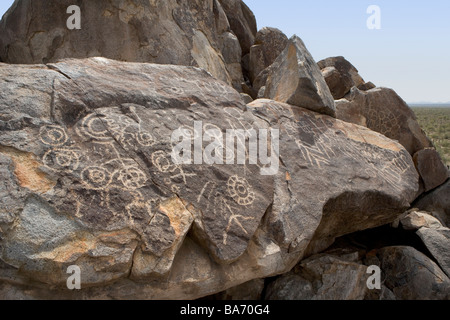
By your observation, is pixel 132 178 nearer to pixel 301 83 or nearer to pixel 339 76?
pixel 301 83

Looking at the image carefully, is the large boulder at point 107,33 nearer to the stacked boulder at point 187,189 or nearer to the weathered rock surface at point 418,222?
the stacked boulder at point 187,189

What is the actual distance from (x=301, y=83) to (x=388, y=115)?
246cm

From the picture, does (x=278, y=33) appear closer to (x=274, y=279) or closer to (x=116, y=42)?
(x=116, y=42)

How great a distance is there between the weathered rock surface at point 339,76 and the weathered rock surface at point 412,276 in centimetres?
393

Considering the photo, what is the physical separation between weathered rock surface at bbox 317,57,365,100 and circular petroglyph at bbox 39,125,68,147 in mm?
5457

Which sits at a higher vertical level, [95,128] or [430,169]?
[95,128]

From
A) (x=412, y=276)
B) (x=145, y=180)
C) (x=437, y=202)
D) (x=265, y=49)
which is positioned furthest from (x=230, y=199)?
(x=265, y=49)

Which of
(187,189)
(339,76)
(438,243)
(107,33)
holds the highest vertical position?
(107,33)

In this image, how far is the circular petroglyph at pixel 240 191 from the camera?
9.26ft

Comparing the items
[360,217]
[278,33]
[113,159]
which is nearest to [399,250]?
[360,217]

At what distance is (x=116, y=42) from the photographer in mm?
5309

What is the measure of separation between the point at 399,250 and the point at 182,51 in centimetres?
372

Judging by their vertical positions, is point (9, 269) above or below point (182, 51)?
below

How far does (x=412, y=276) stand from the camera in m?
3.61
